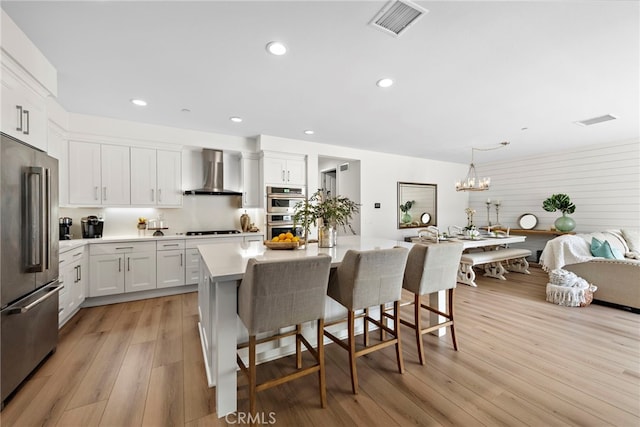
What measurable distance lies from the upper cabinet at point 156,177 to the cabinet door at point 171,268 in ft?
2.65

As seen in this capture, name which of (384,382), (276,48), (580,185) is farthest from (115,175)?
(580,185)

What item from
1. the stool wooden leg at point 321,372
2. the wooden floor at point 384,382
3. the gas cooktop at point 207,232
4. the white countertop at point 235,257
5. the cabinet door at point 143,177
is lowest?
the wooden floor at point 384,382

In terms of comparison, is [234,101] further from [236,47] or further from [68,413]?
[68,413]

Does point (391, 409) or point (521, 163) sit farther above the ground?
point (521, 163)

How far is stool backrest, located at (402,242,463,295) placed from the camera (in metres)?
2.15

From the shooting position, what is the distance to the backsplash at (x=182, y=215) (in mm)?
3809

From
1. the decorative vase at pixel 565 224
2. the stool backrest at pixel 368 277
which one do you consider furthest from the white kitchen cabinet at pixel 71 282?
the decorative vase at pixel 565 224

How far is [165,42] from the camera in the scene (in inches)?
78.8

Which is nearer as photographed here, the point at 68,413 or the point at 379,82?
the point at 68,413

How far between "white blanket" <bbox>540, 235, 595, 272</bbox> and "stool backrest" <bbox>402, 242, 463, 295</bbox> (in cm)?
274

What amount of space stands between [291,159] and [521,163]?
5.70 m

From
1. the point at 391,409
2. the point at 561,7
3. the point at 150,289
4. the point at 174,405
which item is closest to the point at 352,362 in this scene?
the point at 391,409

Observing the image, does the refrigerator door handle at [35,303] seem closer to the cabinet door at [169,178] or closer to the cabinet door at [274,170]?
the cabinet door at [169,178]

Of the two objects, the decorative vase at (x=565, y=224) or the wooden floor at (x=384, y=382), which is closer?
the wooden floor at (x=384, y=382)
